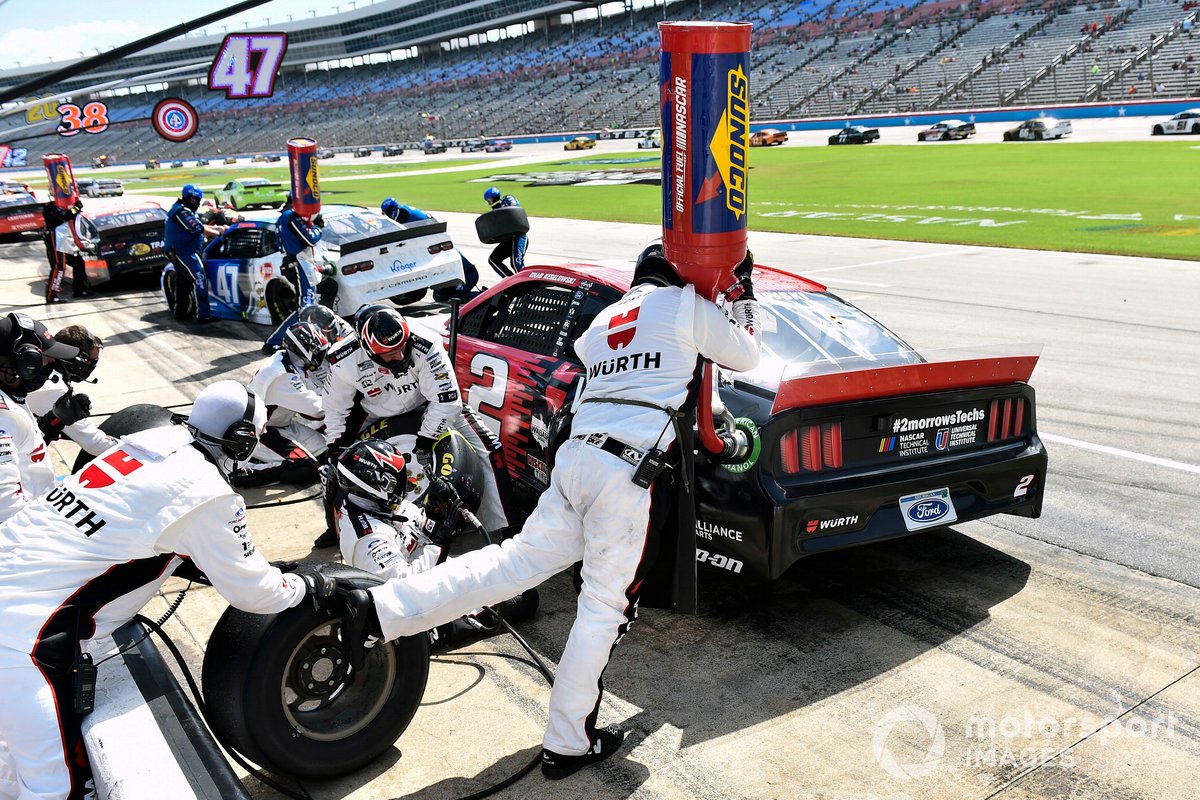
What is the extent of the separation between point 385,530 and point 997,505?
2.83 metres

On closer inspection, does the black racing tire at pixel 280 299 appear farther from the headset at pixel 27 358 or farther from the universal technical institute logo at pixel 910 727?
the universal technical institute logo at pixel 910 727

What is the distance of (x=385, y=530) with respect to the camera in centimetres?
466

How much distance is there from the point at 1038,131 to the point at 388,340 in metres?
39.8

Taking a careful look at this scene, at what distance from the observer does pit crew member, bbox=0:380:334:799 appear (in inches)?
112

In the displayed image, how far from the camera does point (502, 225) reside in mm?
11148

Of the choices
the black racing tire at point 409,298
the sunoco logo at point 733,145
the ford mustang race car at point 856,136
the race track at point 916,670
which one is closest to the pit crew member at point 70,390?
the race track at point 916,670

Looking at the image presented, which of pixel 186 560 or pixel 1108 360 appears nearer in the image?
pixel 186 560

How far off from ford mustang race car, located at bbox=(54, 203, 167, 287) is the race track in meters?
11.5

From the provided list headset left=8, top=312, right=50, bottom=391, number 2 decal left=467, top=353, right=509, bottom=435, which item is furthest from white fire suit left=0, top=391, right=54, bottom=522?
number 2 decal left=467, top=353, right=509, bottom=435

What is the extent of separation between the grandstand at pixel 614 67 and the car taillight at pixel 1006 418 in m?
10.1

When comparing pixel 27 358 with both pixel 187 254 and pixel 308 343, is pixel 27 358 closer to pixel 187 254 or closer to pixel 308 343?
pixel 308 343

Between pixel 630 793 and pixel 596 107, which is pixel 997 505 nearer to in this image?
pixel 630 793

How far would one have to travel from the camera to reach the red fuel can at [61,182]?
1686cm

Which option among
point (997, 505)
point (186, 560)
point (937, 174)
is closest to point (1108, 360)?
point (997, 505)
